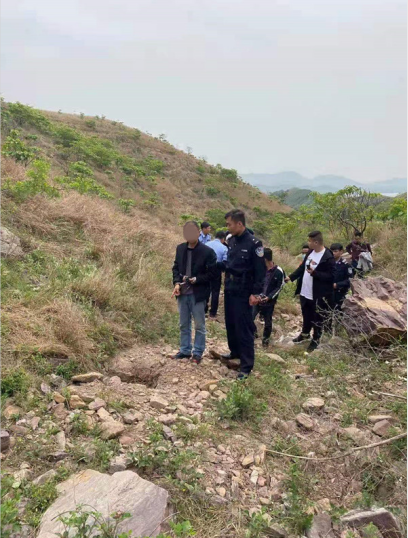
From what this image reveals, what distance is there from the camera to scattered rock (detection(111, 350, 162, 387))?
3666 millimetres

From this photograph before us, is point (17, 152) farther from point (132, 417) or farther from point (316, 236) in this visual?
point (132, 417)

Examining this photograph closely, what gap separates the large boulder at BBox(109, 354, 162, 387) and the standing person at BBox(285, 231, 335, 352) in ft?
6.69

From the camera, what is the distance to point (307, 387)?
3738 millimetres

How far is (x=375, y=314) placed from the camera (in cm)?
451

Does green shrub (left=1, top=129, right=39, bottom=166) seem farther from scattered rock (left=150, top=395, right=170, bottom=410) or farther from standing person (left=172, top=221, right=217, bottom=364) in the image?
scattered rock (left=150, top=395, right=170, bottom=410)

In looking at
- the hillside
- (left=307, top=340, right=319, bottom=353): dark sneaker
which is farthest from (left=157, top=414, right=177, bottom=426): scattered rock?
(left=307, top=340, right=319, bottom=353): dark sneaker

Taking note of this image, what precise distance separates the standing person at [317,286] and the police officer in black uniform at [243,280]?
114 cm

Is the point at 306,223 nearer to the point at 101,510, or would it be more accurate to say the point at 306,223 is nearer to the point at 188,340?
the point at 188,340

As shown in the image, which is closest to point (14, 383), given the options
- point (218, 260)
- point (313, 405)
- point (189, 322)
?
point (189, 322)

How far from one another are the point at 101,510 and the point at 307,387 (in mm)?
2369

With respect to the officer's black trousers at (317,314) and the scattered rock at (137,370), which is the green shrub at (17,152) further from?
the officer's black trousers at (317,314)

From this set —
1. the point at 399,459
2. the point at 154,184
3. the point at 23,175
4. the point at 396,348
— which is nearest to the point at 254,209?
the point at 154,184

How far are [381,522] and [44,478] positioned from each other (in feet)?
6.30

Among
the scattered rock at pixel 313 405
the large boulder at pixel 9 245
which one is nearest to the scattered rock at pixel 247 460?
the scattered rock at pixel 313 405
